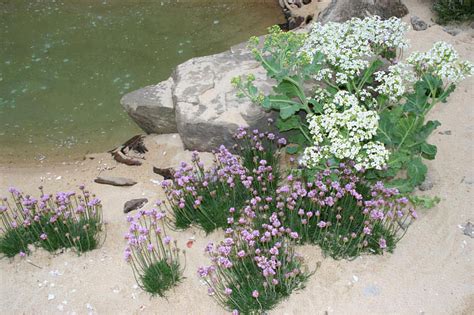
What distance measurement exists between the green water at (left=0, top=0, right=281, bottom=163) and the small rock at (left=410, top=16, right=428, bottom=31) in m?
2.52

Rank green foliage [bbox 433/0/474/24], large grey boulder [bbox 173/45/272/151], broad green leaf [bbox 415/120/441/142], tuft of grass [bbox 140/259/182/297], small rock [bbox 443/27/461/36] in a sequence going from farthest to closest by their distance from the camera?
green foliage [bbox 433/0/474/24] < small rock [bbox 443/27/461/36] < large grey boulder [bbox 173/45/272/151] < broad green leaf [bbox 415/120/441/142] < tuft of grass [bbox 140/259/182/297]

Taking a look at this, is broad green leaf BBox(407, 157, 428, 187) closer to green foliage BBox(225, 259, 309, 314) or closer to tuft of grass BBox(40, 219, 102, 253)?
green foliage BBox(225, 259, 309, 314)

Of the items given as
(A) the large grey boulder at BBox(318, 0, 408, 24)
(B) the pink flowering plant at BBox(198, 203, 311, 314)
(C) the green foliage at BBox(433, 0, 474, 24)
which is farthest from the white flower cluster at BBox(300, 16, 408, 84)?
(C) the green foliage at BBox(433, 0, 474, 24)

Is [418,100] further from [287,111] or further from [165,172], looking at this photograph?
[165,172]

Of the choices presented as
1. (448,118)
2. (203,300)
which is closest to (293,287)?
(203,300)

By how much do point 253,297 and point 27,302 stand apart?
214cm

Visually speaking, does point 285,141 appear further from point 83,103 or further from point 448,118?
point 83,103

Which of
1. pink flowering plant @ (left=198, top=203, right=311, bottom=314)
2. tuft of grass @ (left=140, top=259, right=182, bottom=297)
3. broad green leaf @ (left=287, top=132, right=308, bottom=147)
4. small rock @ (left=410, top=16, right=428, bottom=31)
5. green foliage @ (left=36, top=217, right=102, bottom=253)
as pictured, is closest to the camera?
pink flowering plant @ (left=198, top=203, right=311, bottom=314)

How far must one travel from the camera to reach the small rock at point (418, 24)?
8750 mm

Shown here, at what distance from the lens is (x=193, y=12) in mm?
11094

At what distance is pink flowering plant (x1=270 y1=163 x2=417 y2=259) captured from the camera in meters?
5.37

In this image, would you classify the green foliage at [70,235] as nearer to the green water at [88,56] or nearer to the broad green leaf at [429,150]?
the green water at [88,56]

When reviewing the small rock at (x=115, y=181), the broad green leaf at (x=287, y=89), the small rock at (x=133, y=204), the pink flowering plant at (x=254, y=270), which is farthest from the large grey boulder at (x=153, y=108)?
the pink flowering plant at (x=254, y=270)

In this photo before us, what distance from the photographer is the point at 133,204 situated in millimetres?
6352
